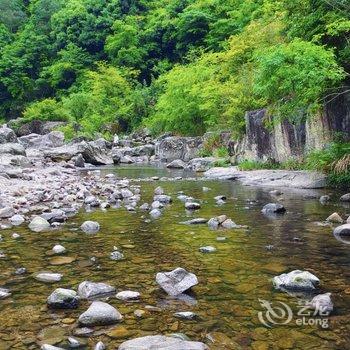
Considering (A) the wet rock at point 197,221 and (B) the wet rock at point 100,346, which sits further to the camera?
(A) the wet rock at point 197,221

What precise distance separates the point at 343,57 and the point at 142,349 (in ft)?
41.7

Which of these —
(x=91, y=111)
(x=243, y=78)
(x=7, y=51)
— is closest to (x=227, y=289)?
(x=243, y=78)

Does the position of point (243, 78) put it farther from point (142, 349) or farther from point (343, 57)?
point (142, 349)

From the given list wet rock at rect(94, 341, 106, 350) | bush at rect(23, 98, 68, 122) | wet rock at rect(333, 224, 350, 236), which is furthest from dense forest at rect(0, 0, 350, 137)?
wet rock at rect(94, 341, 106, 350)

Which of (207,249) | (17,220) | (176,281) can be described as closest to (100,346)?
(176,281)

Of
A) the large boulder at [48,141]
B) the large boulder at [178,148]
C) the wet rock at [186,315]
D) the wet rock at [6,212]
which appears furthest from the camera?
the large boulder at [48,141]

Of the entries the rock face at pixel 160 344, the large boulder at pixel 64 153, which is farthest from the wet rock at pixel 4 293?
the large boulder at pixel 64 153

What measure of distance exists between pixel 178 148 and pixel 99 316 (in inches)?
1216

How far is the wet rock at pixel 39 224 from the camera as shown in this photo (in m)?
8.13

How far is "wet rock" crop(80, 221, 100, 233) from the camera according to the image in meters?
8.09

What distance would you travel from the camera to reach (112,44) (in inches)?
2430

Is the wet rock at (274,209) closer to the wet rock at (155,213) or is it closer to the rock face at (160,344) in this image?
the wet rock at (155,213)

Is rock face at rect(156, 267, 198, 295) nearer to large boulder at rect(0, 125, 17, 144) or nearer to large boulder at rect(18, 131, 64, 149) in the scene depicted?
large boulder at rect(0, 125, 17, 144)

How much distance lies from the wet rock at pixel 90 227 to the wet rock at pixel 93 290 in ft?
10.9
